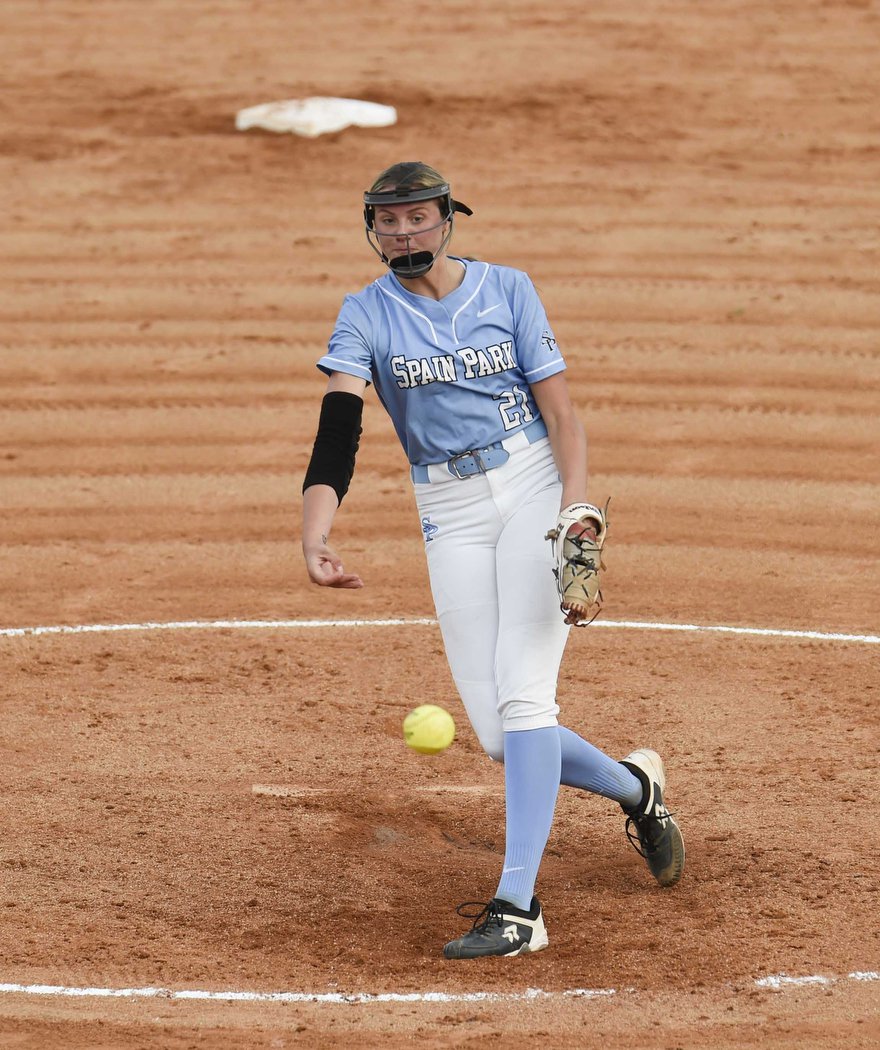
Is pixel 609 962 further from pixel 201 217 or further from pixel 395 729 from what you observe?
pixel 201 217

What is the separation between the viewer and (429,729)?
5.53 m

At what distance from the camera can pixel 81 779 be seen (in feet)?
21.9

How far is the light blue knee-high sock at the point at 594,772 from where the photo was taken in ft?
17.1

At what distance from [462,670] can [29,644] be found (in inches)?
157

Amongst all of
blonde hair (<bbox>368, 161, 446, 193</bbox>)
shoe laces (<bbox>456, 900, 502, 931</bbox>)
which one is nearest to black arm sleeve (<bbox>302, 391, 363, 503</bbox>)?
blonde hair (<bbox>368, 161, 446, 193</bbox>)

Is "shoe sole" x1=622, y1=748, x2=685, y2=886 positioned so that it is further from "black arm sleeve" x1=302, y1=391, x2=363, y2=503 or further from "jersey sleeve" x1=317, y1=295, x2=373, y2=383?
"jersey sleeve" x1=317, y1=295, x2=373, y2=383

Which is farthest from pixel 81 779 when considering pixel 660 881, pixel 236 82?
pixel 236 82

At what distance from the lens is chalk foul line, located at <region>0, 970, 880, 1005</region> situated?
4.66 metres

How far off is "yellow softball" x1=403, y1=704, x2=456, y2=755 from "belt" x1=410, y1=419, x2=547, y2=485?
0.93 meters

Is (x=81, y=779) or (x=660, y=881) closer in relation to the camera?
(x=660, y=881)

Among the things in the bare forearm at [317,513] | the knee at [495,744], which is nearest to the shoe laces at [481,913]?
the knee at [495,744]

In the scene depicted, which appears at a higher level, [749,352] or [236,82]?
[236,82]

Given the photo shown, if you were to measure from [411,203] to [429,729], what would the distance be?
1.88 metres

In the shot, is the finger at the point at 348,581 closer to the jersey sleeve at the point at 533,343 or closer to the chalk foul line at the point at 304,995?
the jersey sleeve at the point at 533,343
